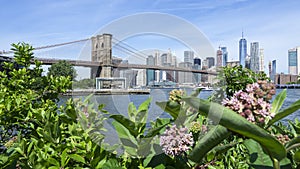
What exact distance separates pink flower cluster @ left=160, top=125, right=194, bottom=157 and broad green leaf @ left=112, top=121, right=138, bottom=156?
6 cm

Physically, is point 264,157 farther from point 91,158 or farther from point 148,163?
point 91,158

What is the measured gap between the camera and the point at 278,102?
1.58 feet

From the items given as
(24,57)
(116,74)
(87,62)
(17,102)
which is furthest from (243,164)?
(24,57)

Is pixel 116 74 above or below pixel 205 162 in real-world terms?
above

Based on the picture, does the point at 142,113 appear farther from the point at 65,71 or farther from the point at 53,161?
the point at 65,71

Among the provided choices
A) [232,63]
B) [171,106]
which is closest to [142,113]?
[171,106]

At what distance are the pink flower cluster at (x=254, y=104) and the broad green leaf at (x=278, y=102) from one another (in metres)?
0.01

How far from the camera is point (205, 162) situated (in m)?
0.70

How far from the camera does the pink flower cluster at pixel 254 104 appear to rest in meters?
0.45

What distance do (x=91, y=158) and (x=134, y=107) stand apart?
0.50 ft

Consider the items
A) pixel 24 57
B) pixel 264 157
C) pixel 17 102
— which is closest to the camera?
pixel 264 157

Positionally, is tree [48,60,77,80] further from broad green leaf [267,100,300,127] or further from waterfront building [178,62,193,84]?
broad green leaf [267,100,300,127]

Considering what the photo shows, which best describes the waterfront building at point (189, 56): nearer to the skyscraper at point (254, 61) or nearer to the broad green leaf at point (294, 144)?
Result: the broad green leaf at point (294, 144)

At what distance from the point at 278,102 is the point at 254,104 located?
58mm
